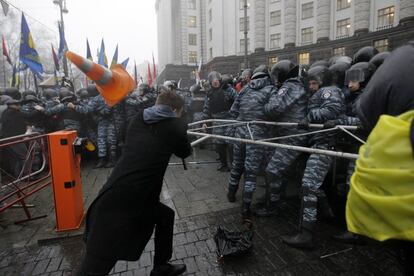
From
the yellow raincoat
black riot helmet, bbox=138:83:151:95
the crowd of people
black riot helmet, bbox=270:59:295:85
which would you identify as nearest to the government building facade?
black riot helmet, bbox=138:83:151:95

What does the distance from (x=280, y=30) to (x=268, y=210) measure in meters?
37.0

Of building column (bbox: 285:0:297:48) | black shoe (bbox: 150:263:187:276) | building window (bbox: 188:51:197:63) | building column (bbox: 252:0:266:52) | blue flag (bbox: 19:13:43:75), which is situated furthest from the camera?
building window (bbox: 188:51:197:63)

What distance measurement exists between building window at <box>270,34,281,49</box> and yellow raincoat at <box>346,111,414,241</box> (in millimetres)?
38999

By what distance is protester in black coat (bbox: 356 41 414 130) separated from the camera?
1.46m

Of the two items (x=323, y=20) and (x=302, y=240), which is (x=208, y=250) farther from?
(x=323, y=20)

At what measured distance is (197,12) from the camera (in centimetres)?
5406

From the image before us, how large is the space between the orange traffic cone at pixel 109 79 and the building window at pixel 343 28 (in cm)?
3366

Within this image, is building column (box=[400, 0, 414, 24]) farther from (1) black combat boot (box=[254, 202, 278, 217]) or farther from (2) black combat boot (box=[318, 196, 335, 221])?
(1) black combat boot (box=[254, 202, 278, 217])

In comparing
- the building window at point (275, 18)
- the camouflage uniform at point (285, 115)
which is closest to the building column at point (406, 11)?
the building window at point (275, 18)

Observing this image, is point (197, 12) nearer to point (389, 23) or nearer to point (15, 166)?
point (389, 23)

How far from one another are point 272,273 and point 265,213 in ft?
4.80

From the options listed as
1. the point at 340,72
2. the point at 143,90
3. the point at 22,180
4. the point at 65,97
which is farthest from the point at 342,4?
the point at 22,180

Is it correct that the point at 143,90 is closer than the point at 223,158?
No

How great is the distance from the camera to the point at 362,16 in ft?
95.8
